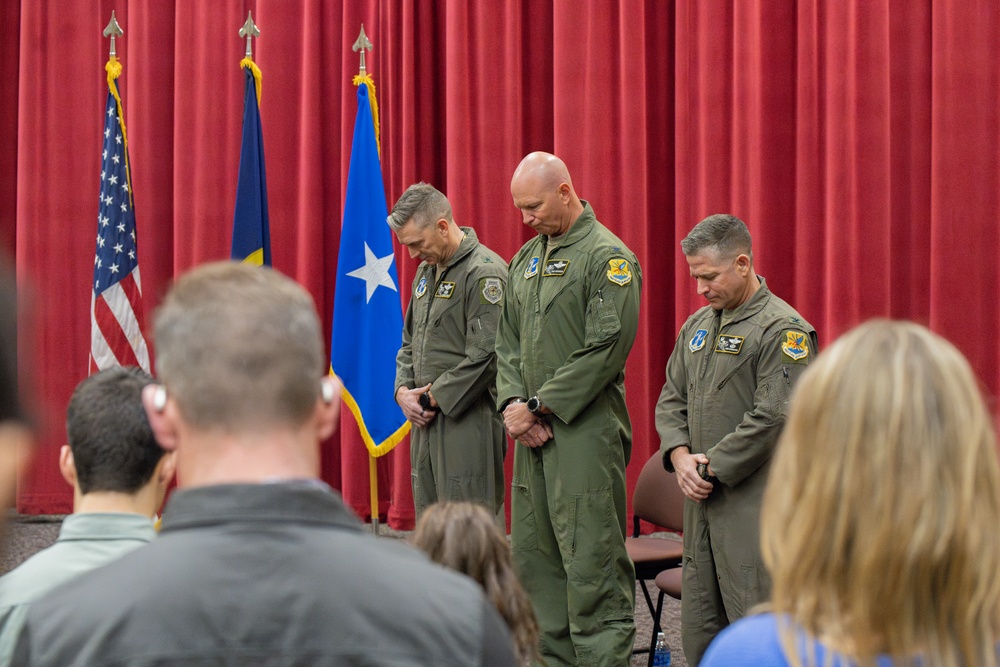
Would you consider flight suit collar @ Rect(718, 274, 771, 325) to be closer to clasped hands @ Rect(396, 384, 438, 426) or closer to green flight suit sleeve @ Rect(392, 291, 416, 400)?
clasped hands @ Rect(396, 384, 438, 426)

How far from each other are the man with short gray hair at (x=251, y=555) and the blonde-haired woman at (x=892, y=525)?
0.28 m

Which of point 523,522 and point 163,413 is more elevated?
point 163,413

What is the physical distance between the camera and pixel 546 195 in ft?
12.5

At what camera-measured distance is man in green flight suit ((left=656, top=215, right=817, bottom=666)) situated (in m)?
3.23

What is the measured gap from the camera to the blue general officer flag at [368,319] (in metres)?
4.80

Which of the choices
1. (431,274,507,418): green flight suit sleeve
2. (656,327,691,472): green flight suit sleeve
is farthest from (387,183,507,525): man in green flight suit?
(656,327,691,472): green flight suit sleeve

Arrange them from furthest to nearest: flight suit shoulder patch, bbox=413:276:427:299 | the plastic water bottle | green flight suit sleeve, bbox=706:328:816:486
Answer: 1. flight suit shoulder patch, bbox=413:276:427:299
2. the plastic water bottle
3. green flight suit sleeve, bbox=706:328:816:486

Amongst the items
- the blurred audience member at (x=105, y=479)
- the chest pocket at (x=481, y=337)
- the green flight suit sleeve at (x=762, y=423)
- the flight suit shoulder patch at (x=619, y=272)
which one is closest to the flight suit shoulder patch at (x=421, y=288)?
the chest pocket at (x=481, y=337)

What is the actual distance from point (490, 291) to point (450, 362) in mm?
308

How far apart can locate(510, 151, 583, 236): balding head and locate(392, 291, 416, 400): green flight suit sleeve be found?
0.81 metres

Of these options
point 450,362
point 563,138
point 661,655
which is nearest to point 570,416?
point 450,362

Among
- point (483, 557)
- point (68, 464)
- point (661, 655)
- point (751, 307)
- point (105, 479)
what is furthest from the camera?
point (661, 655)

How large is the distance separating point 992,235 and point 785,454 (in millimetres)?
4171

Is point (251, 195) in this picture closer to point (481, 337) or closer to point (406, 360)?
point (406, 360)
